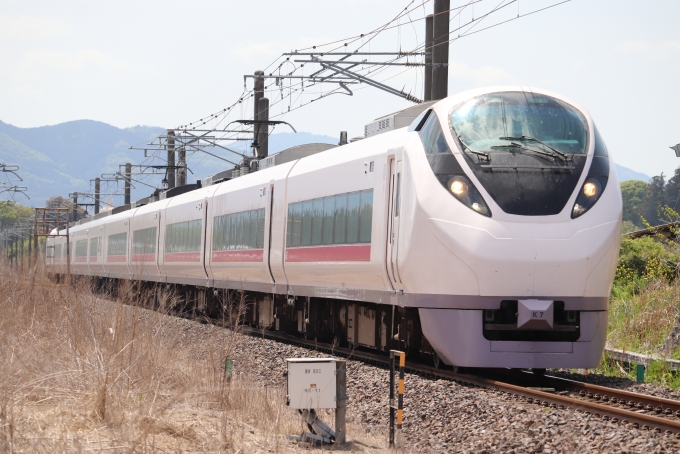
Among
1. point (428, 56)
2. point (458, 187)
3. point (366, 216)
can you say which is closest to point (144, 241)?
point (428, 56)

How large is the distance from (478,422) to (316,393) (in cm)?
150

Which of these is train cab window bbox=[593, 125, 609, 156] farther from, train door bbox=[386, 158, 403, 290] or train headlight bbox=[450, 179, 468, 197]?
train door bbox=[386, 158, 403, 290]

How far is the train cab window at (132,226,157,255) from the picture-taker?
3073cm

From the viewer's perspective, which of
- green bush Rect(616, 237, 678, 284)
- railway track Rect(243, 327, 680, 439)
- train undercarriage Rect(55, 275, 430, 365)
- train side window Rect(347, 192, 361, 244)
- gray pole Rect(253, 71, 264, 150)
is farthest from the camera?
gray pole Rect(253, 71, 264, 150)

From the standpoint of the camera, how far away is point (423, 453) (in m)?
8.48

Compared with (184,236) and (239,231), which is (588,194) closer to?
(239,231)

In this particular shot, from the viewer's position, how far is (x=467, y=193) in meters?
10.6

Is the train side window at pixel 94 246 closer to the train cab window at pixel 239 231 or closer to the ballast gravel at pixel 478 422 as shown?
the train cab window at pixel 239 231

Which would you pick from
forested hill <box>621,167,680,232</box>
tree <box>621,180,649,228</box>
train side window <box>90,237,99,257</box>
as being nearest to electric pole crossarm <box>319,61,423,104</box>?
train side window <box>90,237,99,257</box>

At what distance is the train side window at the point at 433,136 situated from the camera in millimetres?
11102

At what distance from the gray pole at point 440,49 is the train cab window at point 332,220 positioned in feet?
11.9

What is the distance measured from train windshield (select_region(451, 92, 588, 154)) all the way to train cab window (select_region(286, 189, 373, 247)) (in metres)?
2.24

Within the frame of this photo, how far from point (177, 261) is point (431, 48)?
1072 cm

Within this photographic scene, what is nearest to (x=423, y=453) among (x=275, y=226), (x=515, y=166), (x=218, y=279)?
(x=515, y=166)
